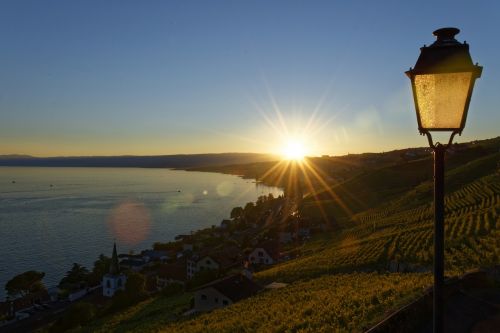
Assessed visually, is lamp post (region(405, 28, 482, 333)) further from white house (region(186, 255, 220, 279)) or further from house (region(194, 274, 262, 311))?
white house (region(186, 255, 220, 279))

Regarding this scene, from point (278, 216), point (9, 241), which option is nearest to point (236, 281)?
point (9, 241)

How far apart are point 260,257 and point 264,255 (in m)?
0.74

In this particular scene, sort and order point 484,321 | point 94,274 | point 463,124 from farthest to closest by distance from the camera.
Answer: point 94,274 → point 484,321 → point 463,124

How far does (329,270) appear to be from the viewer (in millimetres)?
29109

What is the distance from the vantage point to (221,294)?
27062mm

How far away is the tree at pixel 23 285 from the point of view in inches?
2056

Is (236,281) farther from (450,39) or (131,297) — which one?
(450,39)

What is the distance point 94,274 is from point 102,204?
3306 inches

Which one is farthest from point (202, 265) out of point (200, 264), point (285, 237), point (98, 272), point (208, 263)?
point (285, 237)

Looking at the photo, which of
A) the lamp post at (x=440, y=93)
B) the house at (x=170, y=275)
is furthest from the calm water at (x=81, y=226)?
the lamp post at (x=440, y=93)

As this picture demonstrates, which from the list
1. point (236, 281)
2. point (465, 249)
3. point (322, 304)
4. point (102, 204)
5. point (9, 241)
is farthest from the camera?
point (102, 204)

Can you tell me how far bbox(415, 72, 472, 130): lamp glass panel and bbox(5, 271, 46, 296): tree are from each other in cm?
5846

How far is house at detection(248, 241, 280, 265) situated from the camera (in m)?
60.3

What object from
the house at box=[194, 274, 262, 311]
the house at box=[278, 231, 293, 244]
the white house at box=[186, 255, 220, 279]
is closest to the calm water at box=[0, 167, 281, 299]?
the white house at box=[186, 255, 220, 279]
